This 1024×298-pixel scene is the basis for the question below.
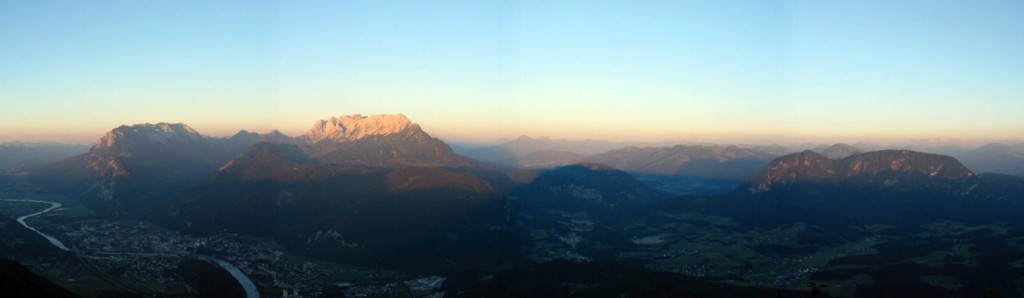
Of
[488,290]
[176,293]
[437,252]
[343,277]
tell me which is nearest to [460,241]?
[437,252]

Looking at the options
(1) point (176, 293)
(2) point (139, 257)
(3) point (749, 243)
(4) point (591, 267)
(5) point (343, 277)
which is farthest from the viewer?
(3) point (749, 243)

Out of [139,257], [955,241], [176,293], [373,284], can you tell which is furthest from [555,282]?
[955,241]

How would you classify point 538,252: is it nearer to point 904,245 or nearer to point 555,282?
point 555,282

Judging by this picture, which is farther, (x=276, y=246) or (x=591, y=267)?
(x=276, y=246)

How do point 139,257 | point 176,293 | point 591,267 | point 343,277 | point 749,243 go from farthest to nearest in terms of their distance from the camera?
point 749,243
point 139,257
point 343,277
point 591,267
point 176,293

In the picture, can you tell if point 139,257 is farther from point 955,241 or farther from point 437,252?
point 955,241

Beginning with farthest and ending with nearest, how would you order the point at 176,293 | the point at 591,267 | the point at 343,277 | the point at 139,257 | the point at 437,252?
the point at 437,252 < the point at 139,257 < the point at 343,277 < the point at 591,267 < the point at 176,293

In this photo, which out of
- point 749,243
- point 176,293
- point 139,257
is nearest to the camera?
point 176,293

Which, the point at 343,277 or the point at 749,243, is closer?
the point at 343,277

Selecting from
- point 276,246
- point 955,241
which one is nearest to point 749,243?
point 955,241
